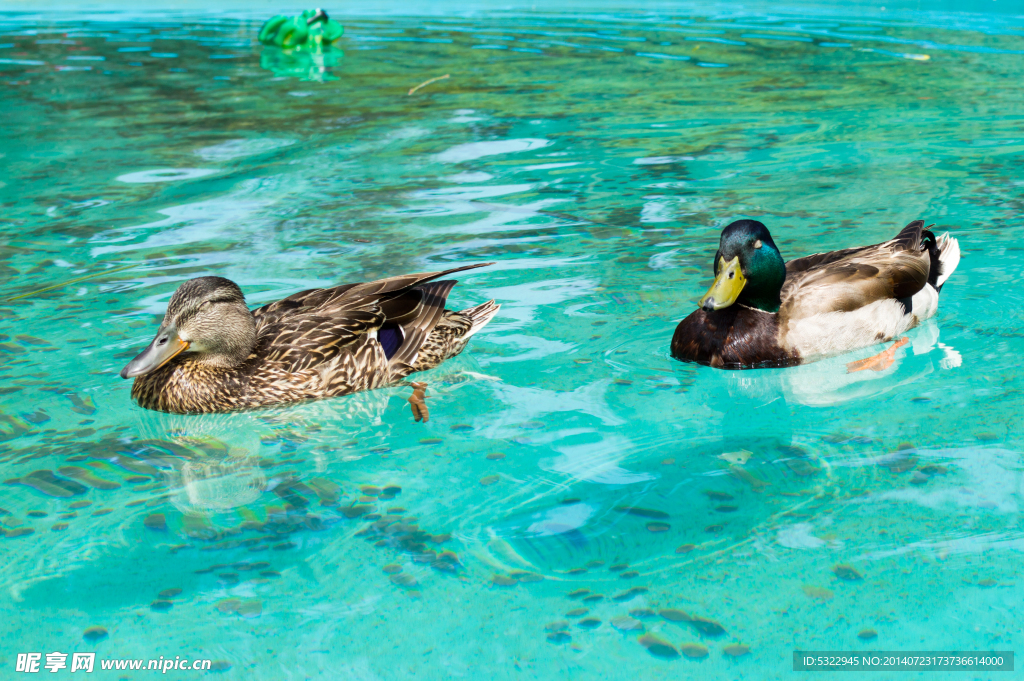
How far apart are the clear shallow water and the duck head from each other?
13.7 inches

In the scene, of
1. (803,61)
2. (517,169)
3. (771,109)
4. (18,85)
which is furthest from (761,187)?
(18,85)

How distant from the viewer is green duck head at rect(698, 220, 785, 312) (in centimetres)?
590

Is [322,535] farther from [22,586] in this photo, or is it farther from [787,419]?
[787,419]

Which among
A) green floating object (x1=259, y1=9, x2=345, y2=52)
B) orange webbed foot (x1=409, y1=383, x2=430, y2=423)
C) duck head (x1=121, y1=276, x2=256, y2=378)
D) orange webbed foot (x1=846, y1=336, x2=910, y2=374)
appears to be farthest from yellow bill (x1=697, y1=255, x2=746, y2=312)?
green floating object (x1=259, y1=9, x2=345, y2=52)

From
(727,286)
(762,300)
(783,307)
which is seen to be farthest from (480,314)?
(783,307)

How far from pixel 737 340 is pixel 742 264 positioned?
1.44ft

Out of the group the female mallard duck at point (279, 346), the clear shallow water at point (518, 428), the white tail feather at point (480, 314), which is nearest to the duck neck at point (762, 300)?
the clear shallow water at point (518, 428)

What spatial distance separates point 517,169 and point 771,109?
4.61 meters

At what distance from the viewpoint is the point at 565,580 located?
4.18 meters

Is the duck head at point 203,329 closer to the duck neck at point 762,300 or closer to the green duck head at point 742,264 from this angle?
the green duck head at point 742,264

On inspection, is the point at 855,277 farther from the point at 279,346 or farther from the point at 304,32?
the point at 304,32

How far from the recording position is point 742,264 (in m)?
5.92

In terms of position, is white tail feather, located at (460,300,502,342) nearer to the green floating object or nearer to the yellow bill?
the yellow bill

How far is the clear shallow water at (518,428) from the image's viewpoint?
3996 mm
